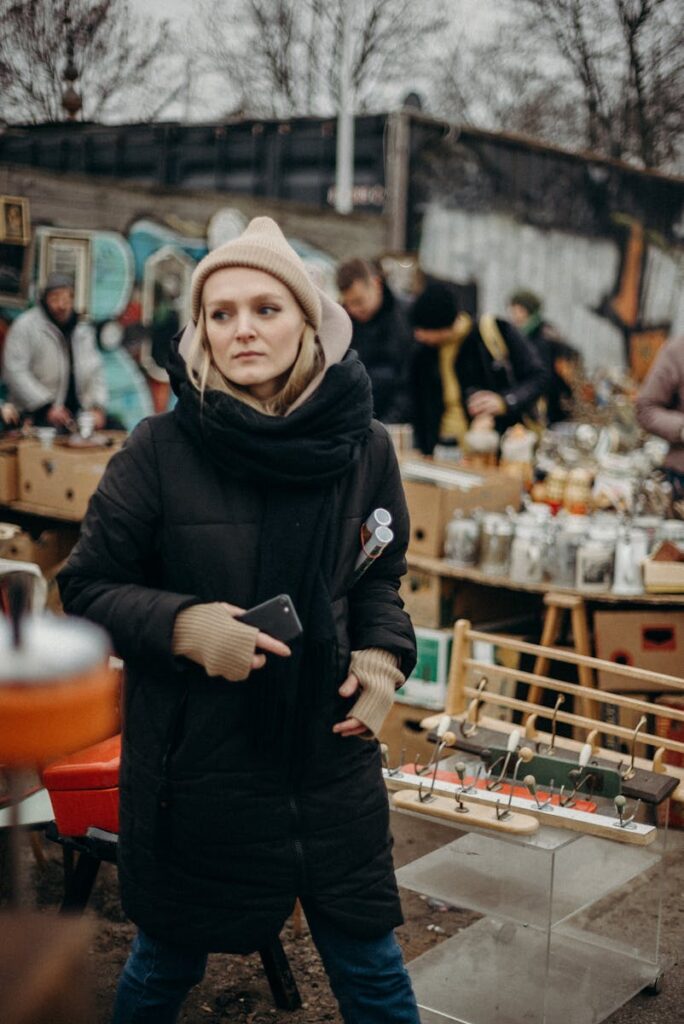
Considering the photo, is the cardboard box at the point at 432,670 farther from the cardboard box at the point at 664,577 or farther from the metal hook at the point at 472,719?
the metal hook at the point at 472,719

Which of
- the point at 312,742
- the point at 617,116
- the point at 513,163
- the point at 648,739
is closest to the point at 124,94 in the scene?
the point at 513,163

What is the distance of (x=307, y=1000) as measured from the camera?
3.27 meters

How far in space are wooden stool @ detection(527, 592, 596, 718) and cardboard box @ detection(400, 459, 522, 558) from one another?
0.56 meters

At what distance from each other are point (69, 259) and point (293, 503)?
22.6ft

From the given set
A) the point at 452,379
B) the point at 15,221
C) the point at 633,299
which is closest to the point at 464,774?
the point at 452,379

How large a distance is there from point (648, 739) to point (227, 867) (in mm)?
1692

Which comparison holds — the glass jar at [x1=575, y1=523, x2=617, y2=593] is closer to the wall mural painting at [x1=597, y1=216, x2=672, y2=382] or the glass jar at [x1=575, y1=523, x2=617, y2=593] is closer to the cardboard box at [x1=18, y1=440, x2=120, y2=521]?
the cardboard box at [x1=18, y1=440, x2=120, y2=521]

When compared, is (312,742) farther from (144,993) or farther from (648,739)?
(648,739)

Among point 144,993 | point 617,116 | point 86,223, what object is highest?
point 617,116

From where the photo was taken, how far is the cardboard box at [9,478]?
6441 millimetres

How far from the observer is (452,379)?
6.49 m

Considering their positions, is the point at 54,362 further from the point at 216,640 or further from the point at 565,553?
the point at 216,640

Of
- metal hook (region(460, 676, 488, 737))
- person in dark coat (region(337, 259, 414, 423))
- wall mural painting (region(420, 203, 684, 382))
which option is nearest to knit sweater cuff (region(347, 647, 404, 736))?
metal hook (region(460, 676, 488, 737))

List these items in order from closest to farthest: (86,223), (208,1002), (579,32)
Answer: (208,1002) → (86,223) → (579,32)
